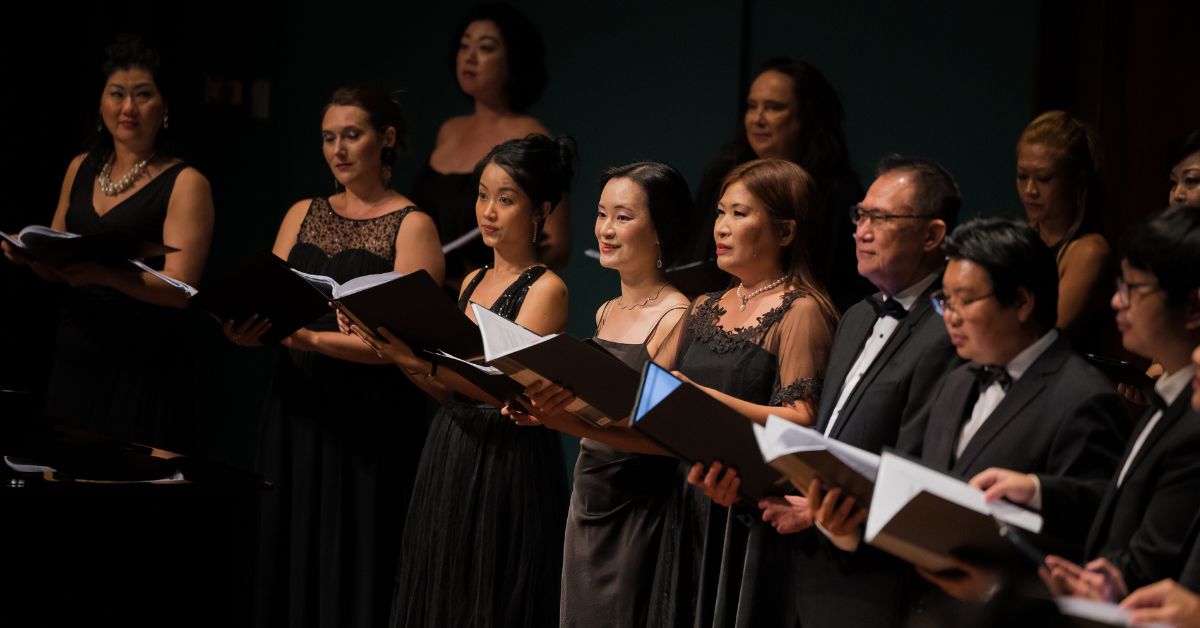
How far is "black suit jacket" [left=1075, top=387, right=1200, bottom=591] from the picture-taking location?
6.12 ft

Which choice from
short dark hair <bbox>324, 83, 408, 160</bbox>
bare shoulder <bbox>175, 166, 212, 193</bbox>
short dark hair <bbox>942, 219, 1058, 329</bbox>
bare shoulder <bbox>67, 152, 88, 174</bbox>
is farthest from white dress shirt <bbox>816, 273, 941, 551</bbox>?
bare shoulder <bbox>67, 152, 88, 174</bbox>

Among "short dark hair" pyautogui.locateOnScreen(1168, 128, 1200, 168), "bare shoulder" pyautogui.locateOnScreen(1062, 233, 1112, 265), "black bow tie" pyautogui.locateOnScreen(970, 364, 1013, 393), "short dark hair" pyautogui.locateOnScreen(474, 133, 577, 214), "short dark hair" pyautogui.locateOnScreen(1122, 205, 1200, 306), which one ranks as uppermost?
"short dark hair" pyautogui.locateOnScreen(1168, 128, 1200, 168)

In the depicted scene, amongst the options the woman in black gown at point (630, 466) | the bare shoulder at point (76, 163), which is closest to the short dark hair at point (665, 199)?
the woman in black gown at point (630, 466)

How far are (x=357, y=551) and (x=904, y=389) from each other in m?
1.86

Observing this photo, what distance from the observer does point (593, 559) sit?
121 inches

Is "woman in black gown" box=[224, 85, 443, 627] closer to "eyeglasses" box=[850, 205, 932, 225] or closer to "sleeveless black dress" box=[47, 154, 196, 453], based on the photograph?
"sleeveless black dress" box=[47, 154, 196, 453]

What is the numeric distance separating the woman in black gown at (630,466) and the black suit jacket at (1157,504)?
109 centimetres

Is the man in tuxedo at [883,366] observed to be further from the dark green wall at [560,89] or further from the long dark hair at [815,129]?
the dark green wall at [560,89]

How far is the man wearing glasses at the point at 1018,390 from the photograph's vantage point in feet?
6.81

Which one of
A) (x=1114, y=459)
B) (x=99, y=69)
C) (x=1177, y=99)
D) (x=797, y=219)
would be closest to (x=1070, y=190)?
(x=797, y=219)

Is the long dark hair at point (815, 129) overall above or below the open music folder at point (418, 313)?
above

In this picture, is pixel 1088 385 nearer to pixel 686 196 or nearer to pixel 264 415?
pixel 686 196

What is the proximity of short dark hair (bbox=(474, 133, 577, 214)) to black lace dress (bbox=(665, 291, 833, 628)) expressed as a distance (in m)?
0.69

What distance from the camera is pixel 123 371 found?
4043 mm
